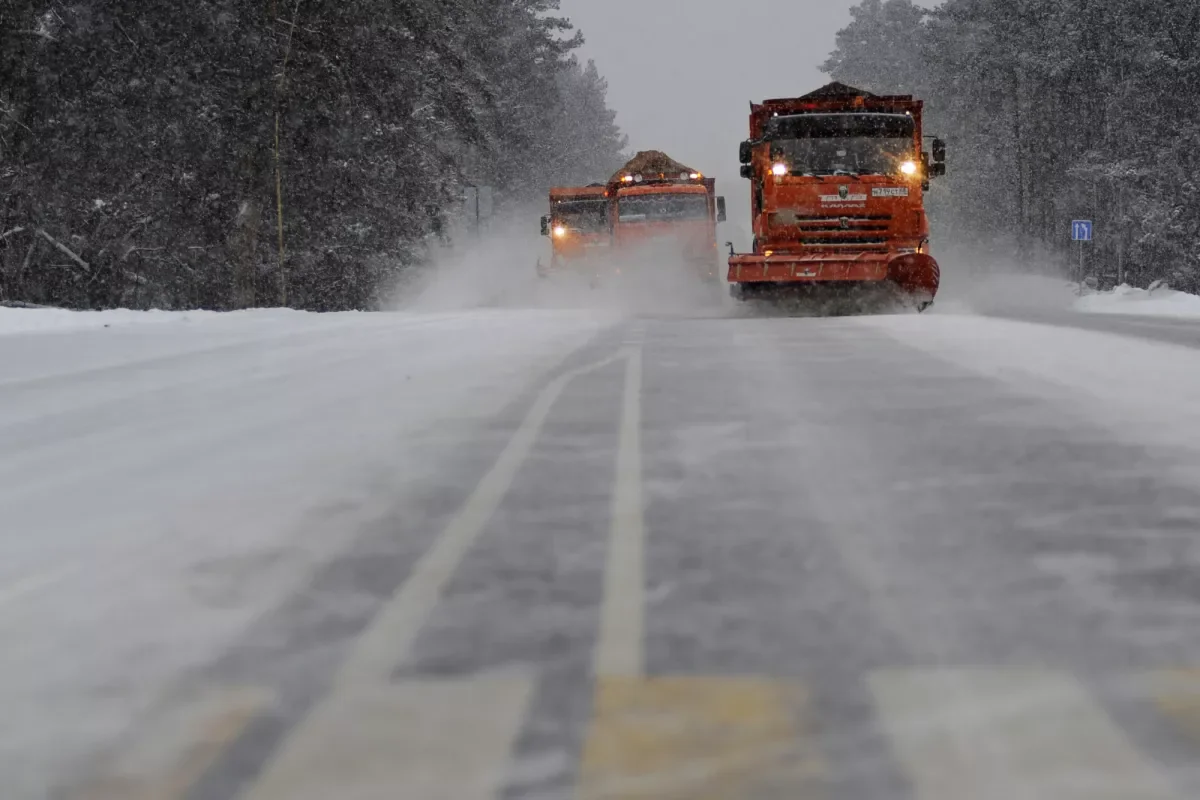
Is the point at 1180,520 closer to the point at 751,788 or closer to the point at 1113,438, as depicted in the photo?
the point at 1113,438

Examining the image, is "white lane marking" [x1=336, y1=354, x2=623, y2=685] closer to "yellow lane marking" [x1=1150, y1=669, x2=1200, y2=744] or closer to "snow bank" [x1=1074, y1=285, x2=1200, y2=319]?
"yellow lane marking" [x1=1150, y1=669, x2=1200, y2=744]

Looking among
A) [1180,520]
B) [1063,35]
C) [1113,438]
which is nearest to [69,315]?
[1113,438]

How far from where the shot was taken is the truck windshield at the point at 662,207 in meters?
27.9

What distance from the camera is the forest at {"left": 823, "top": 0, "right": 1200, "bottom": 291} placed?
43844 mm

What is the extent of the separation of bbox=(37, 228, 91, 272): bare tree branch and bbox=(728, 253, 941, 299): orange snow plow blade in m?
12.5

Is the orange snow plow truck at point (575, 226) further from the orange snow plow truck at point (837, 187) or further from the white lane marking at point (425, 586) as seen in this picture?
the white lane marking at point (425, 586)

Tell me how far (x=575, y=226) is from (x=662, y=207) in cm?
496

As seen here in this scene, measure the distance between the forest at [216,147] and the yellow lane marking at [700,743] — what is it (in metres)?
20.8

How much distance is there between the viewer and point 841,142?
20.0m

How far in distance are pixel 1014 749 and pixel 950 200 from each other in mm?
72298

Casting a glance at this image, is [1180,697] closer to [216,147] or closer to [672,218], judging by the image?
[216,147]

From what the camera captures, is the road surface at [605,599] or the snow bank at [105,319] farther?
the snow bank at [105,319]

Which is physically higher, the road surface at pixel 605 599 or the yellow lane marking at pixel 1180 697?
the road surface at pixel 605 599

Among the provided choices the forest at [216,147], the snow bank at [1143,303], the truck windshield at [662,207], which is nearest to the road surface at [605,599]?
the snow bank at [1143,303]
